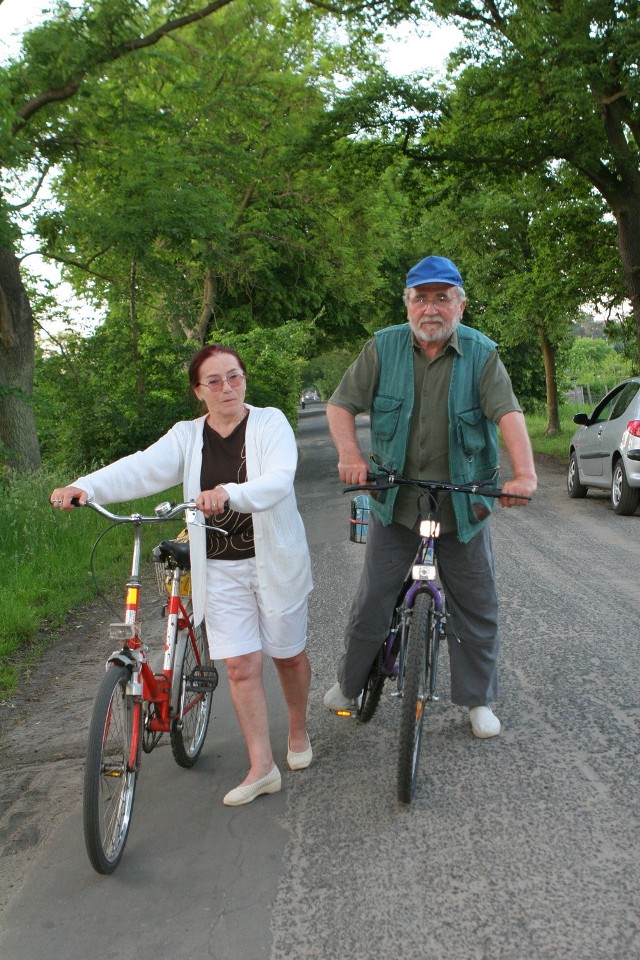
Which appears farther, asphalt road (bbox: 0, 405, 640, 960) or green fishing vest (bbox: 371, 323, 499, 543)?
green fishing vest (bbox: 371, 323, 499, 543)

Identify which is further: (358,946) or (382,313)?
(382,313)

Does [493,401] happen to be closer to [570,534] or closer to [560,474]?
[570,534]

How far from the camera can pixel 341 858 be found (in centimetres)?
351

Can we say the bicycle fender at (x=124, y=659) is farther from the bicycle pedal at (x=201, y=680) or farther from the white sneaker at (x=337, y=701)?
the white sneaker at (x=337, y=701)

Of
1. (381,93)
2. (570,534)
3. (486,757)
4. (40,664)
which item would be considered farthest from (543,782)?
(381,93)

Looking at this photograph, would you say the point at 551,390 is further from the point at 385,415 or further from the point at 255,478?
the point at 255,478

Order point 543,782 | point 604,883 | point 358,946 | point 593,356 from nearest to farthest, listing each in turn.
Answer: point 358,946, point 604,883, point 543,782, point 593,356

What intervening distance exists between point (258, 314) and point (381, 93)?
1342 centimetres

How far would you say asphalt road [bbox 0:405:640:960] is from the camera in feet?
9.93

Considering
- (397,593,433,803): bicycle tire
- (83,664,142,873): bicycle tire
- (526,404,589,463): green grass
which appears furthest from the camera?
(526,404,589,463): green grass

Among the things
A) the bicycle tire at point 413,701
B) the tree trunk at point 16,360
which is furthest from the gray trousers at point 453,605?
the tree trunk at point 16,360

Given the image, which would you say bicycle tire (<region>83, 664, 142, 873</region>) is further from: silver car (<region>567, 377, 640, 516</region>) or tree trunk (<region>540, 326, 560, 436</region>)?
tree trunk (<region>540, 326, 560, 436</region>)

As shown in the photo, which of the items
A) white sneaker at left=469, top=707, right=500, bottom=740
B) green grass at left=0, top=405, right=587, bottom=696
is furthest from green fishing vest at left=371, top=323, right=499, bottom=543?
green grass at left=0, top=405, right=587, bottom=696

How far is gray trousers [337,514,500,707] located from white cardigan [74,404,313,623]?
42 cm
